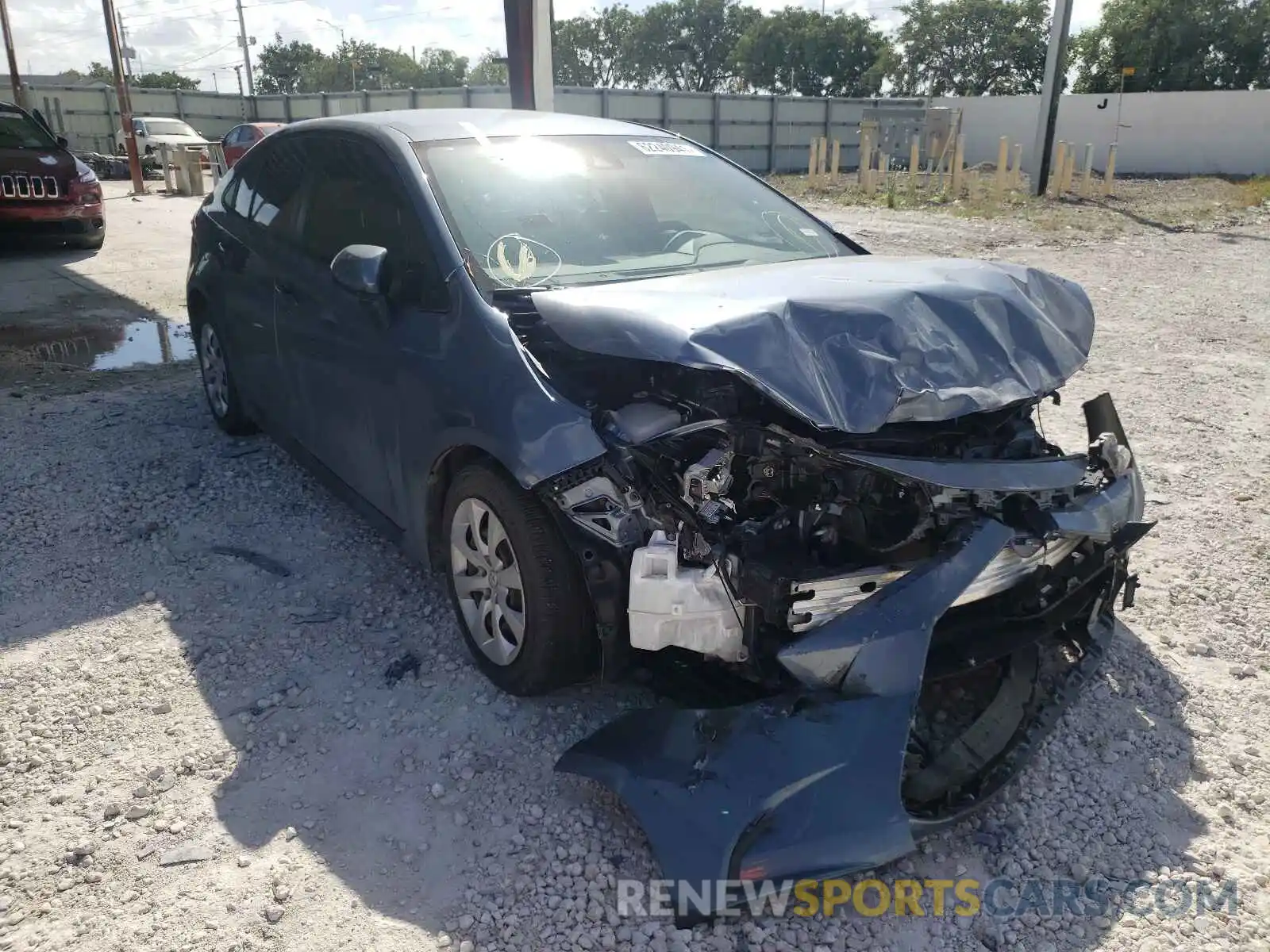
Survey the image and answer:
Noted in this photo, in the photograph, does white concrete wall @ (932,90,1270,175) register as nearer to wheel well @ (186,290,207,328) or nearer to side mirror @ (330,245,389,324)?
wheel well @ (186,290,207,328)

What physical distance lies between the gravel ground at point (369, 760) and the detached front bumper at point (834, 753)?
0.20 meters

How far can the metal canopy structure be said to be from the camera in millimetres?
9477

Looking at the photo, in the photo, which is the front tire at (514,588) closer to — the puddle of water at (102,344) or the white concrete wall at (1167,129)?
the puddle of water at (102,344)

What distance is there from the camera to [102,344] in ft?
25.1

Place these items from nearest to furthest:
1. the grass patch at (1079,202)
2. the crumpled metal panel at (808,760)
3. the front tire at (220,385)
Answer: the crumpled metal panel at (808,760) < the front tire at (220,385) < the grass patch at (1079,202)

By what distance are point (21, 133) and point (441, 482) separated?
11267 mm

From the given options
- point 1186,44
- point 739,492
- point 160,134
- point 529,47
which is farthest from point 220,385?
point 1186,44

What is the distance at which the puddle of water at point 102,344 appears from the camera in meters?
7.17

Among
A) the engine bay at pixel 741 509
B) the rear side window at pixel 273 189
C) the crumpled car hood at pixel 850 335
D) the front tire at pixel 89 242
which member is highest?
the rear side window at pixel 273 189

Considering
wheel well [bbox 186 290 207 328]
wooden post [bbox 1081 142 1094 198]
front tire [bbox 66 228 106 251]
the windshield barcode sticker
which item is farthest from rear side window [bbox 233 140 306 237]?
wooden post [bbox 1081 142 1094 198]

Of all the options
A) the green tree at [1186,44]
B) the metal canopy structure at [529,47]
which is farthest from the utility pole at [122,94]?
the green tree at [1186,44]

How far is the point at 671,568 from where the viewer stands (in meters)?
2.45

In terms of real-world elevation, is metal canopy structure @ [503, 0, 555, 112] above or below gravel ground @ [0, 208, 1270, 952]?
above

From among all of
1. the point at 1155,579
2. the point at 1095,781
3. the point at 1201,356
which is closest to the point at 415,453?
the point at 1095,781
